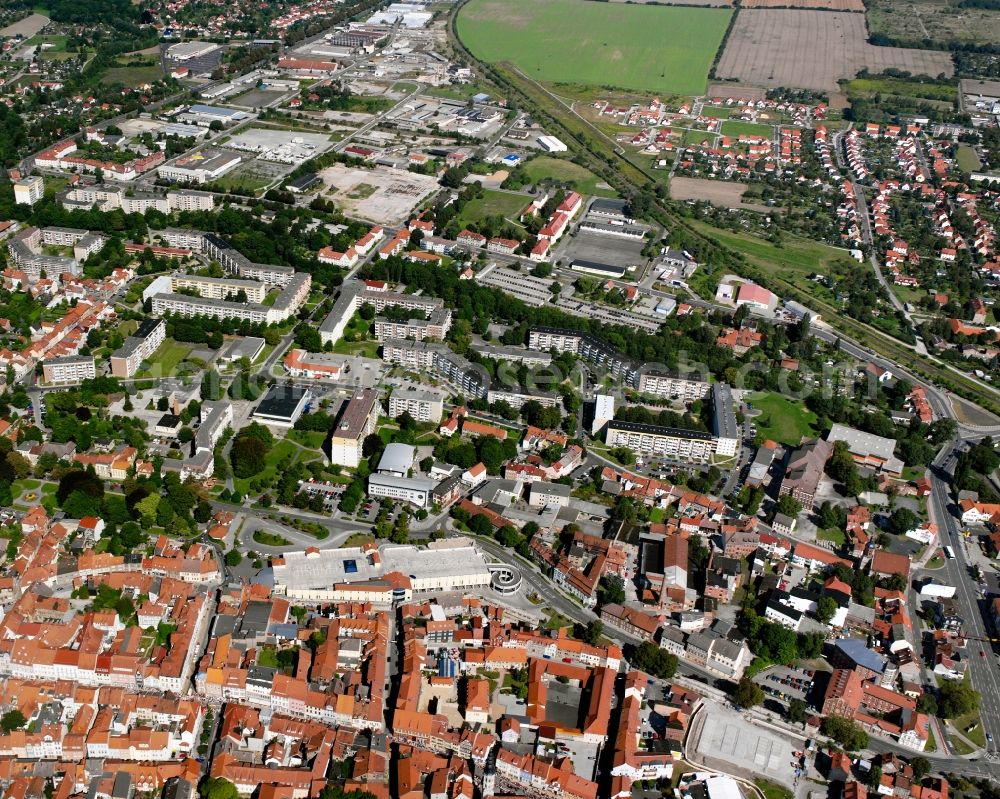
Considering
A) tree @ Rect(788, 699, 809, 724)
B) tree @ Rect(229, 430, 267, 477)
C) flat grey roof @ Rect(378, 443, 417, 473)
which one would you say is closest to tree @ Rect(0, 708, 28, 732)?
tree @ Rect(229, 430, 267, 477)

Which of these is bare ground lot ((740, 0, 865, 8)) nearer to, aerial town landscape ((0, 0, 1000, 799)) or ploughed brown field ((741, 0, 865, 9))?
ploughed brown field ((741, 0, 865, 9))

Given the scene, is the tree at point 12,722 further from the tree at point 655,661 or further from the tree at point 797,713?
the tree at point 797,713

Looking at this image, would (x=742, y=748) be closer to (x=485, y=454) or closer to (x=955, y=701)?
(x=955, y=701)

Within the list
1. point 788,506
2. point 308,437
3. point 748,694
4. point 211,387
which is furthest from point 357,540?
point 788,506

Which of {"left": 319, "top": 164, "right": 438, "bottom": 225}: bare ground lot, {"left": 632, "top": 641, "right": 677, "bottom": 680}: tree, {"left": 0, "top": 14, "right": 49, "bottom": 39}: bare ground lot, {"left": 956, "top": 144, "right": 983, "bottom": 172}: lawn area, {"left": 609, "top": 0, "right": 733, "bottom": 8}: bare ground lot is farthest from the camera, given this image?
{"left": 609, "top": 0, "right": 733, "bottom": 8}: bare ground lot

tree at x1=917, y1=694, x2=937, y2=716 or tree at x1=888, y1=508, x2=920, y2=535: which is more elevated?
tree at x1=917, y1=694, x2=937, y2=716
